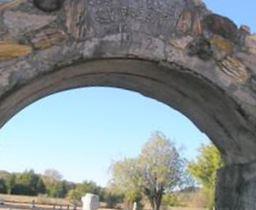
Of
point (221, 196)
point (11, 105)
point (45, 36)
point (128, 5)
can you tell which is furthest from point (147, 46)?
point (221, 196)

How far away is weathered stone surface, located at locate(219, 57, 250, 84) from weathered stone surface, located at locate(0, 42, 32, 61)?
171 centimetres

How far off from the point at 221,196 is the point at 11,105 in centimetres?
254

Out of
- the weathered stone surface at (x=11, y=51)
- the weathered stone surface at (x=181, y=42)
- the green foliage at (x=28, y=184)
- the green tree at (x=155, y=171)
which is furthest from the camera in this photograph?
the green foliage at (x=28, y=184)

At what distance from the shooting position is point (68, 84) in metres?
5.72

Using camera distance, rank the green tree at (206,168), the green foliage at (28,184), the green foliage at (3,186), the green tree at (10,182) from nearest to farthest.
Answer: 1. the green tree at (206,168)
2. the green foliage at (3,186)
3. the green tree at (10,182)
4. the green foliage at (28,184)

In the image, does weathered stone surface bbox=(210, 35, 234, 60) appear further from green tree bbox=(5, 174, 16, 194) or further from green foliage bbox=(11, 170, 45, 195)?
green foliage bbox=(11, 170, 45, 195)

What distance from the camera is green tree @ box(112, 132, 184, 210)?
5025cm

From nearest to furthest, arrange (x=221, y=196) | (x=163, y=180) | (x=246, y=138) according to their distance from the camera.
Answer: (x=246, y=138) → (x=221, y=196) → (x=163, y=180)

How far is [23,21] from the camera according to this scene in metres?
4.84

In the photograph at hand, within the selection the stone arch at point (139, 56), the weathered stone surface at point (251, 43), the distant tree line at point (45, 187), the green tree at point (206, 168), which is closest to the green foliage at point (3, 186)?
the distant tree line at point (45, 187)

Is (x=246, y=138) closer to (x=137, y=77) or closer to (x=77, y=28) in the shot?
(x=137, y=77)

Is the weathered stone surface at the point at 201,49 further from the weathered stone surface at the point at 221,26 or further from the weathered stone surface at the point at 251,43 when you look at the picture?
the weathered stone surface at the point at 251,43

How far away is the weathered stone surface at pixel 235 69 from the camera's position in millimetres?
5355

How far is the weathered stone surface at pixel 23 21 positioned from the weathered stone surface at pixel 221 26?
1.40 m
